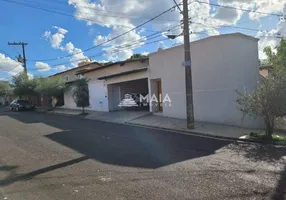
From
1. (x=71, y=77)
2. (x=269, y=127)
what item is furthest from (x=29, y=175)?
(x=71, y=77)

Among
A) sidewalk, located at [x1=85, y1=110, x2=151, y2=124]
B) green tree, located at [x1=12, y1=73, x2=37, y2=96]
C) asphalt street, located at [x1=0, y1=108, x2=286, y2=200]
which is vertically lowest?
asphalt street, located at [x1=0, y1=108, x2=286, y2=200]

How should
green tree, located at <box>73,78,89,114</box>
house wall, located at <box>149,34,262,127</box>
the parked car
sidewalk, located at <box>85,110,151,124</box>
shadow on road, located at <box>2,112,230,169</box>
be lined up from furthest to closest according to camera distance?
the parked car, green tree, located at <box>73,78,89,114</box>, sidewalk, located at <box>85,110,151,124</box>, house wall, located at <box>149,34,262,127</box>, shadow on road, located at <box>2,112,230,169</box>

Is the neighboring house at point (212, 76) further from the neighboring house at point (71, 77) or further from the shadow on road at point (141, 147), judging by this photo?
the neighboring house at point (71, 77)

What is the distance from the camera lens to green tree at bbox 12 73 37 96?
31516mm

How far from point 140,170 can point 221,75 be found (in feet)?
30.3

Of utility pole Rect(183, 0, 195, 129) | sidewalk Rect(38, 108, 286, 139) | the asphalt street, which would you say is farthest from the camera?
utility pole Rect(183, 0, 195, 129)

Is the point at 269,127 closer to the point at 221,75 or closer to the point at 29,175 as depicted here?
the point at 221,75

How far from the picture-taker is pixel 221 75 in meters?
13.4

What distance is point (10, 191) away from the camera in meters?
4.87

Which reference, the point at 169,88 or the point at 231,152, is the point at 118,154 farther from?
the point at 169,88

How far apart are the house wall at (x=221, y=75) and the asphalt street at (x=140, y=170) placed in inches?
160

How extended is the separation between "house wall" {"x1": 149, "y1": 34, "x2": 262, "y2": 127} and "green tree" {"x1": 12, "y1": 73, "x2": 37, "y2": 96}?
23.3m

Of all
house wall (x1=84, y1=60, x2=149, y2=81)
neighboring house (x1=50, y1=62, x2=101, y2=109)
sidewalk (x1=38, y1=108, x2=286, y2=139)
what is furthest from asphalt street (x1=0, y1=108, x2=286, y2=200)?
neighboring house (x1=50, y1=62, x2=101, y2=109)

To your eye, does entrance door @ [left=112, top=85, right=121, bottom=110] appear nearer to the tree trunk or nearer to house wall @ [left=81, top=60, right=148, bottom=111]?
house wall @ [left=81, top=60, right=148, bottom=111]
